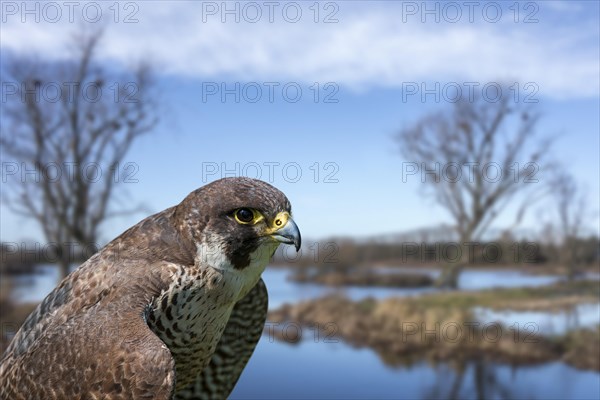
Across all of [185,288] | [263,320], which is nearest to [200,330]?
[185,288]

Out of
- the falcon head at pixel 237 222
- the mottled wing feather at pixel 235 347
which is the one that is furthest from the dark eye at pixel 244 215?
the mottled wing feather at pixel 235 347

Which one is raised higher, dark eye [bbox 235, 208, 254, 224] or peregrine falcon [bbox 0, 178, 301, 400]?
dark eye [bbox 235, 208, 254, 224]

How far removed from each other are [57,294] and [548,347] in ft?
42.3

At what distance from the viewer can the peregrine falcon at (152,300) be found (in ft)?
5.50

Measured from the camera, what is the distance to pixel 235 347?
8.64 ft

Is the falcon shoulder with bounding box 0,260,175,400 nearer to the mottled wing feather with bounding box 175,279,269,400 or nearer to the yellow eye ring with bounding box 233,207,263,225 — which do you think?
the yellow eye ring with bounding box 233,207,263,225

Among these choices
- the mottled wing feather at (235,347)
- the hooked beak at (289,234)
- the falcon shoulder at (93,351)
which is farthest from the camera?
the mottled wing feather at (235,347)

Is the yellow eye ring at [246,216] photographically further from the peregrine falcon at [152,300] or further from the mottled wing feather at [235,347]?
the mottled wing feather at [235,347]

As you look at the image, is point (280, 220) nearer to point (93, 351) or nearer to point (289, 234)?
point (289, 234)

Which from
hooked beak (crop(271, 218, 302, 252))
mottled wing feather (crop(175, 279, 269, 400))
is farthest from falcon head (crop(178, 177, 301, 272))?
mottled wing feather (crop(175, 279, 269, 400))

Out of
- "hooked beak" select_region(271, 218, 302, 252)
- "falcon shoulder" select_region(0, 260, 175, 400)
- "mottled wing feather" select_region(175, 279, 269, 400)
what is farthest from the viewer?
"mottled wing feather" select_region(175, 279, 269, 400)

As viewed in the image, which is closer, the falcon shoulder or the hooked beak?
the falcon shoulder

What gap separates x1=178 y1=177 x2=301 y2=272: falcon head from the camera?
1910 millimetres

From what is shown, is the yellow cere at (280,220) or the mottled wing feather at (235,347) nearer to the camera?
the yellow cere at (280,220)
